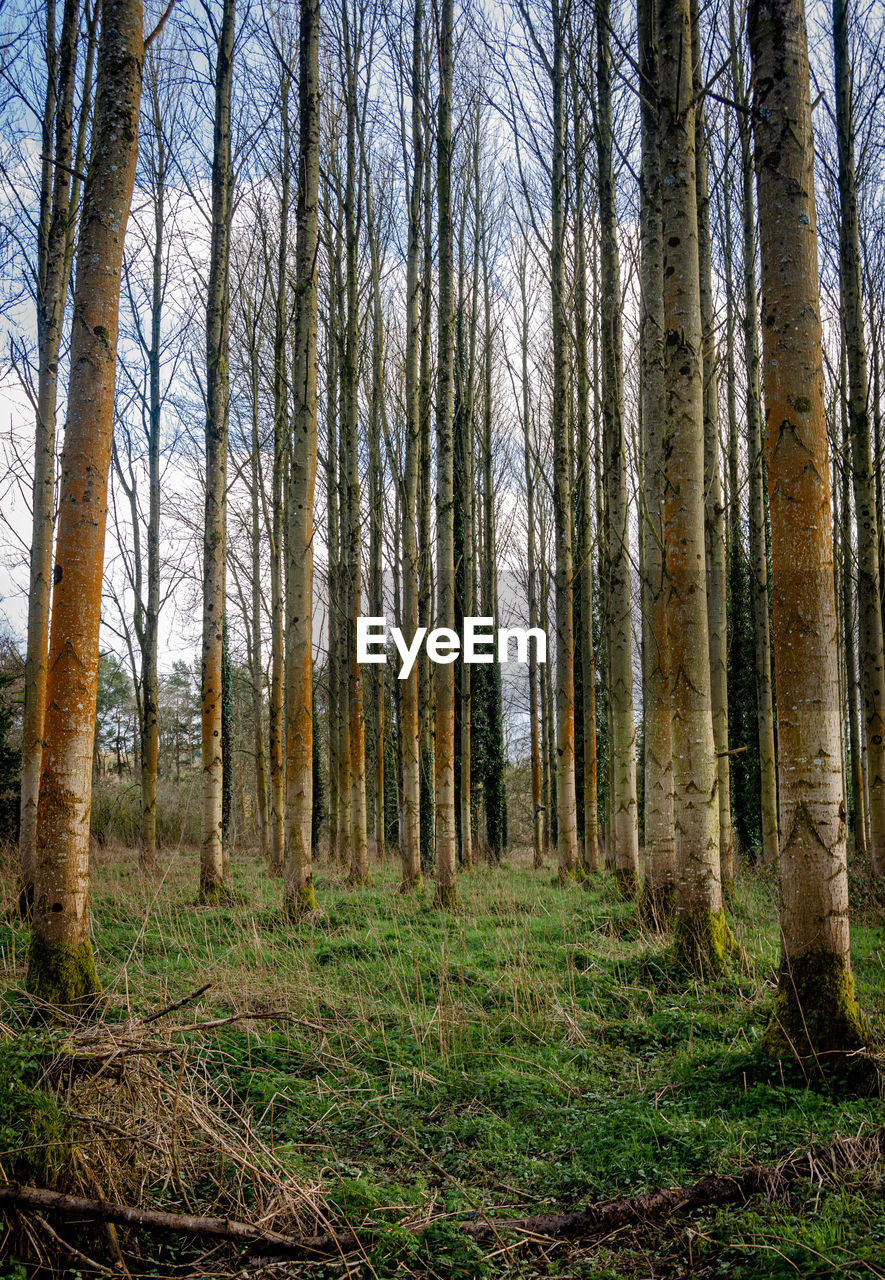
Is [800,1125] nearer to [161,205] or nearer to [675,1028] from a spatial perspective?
[675,1028]

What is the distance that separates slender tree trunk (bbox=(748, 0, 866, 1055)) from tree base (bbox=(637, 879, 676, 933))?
9.80ft

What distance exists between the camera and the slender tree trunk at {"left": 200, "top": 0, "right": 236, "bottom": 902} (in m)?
9.11

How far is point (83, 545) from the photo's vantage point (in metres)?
4.09

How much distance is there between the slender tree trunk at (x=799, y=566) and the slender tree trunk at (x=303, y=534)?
5.27 metres

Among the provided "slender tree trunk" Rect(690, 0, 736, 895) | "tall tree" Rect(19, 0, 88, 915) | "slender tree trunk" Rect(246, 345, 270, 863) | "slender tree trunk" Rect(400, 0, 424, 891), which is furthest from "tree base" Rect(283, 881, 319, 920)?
"slender tree trunk" Rect(246, 345, 270, 863)

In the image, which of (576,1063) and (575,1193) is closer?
(575,1193)

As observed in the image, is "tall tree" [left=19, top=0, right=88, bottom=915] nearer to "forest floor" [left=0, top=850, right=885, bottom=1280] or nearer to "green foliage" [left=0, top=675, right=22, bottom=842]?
"forest floor" [left=0, top=850, right=885, bottom=1280]

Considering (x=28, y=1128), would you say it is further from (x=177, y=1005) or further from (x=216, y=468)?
(x=216, y=468)

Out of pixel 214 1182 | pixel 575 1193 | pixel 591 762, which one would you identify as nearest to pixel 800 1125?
pixel 575 1193

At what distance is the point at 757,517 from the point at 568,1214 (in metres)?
12.6

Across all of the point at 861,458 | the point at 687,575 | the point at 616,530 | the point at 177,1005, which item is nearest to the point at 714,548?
the point at 616,530

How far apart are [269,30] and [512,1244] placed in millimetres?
13934

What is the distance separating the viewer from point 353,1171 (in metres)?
2.94

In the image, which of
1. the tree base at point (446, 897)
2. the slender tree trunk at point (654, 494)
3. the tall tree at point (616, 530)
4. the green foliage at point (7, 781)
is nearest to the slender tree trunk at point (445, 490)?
the tree base at point (446, 897)
